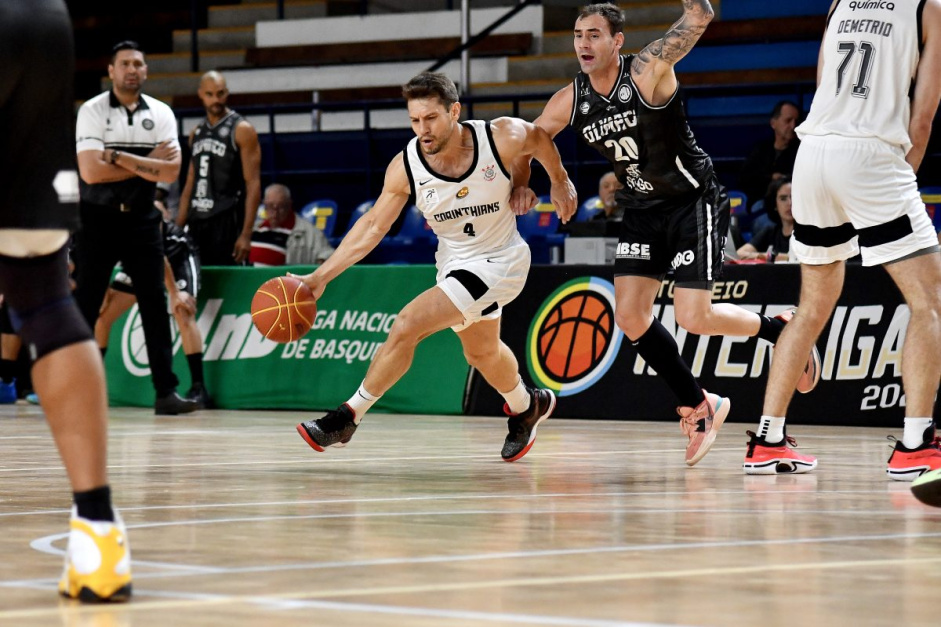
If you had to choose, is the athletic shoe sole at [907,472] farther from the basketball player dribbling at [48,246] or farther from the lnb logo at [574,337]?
the lnb logo at [574,337]

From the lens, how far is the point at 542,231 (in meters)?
14.1

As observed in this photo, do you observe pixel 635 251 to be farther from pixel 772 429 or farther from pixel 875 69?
pixel 875 69

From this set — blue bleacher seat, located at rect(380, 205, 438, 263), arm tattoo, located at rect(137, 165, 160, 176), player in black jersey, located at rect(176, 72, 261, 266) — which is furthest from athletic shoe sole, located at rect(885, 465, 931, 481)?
blue bleacher seat, located at rect(380, 205, 438, 263)

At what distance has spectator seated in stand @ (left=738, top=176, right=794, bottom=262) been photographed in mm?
11102

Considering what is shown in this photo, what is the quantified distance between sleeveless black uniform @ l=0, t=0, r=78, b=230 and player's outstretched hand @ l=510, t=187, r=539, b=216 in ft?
11.7

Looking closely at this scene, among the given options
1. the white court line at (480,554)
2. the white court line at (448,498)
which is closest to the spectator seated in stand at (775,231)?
Result: the white court line at (448,498)

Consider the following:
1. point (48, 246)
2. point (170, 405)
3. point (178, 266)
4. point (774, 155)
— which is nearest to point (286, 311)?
point (48, 246)

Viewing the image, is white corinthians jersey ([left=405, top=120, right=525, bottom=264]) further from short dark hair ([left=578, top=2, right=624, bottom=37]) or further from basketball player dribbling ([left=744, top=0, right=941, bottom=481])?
basketball player dribbling ([left=744, top=0, right=941, bottom=481])

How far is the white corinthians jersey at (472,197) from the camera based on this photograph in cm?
688

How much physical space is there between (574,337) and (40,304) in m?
7.20

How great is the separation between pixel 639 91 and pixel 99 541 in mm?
4191

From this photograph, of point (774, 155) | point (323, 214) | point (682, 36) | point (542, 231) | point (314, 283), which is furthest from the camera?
point (323, 214)

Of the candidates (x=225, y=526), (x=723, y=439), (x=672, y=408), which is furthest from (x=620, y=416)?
(x=225, y=526)

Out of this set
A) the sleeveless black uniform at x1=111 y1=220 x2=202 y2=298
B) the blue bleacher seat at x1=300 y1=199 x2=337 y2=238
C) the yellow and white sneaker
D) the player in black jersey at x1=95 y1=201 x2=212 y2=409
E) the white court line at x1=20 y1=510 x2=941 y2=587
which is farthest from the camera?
the blue bleacher seat at x1=300 y1=199 x2=337 y2=238
